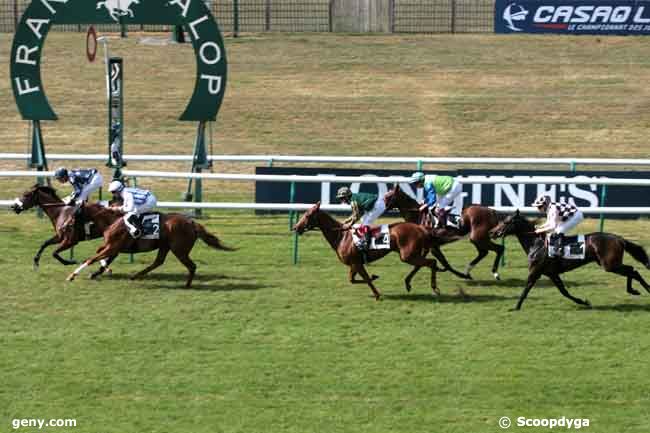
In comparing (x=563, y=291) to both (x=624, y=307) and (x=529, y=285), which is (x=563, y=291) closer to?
(x=529, y=285)

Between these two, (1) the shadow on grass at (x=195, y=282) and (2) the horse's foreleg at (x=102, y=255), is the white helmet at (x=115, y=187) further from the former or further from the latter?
(1) the shadow on grass at (x=195, y=282)

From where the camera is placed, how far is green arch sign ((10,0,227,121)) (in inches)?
769

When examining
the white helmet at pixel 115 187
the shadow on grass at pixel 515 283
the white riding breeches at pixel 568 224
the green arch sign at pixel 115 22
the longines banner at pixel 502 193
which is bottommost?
the shadow on grass at pixel 515 283

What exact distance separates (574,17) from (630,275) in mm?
18596

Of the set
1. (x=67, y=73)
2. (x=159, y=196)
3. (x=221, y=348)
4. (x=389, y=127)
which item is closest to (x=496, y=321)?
(x=221, y=348)

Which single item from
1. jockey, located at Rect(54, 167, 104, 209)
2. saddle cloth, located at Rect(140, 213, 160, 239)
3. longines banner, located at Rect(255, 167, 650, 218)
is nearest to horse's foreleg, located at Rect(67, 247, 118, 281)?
saddle cloth, located at Rect(140, 213, 160, 239)

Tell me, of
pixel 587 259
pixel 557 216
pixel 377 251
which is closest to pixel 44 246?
pixel 377 251

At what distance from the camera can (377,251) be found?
1489cm

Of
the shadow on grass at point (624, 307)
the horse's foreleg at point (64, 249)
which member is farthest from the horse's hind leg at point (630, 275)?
the horse's foreleg at point (64, 249)

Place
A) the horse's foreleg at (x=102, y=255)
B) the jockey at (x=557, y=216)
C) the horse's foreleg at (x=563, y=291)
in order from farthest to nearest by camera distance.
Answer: the horse's foreleg at (x=102, y=255) < the jockey at (x=557, y=216) < the horse's foreleg at (x=563, y=291)

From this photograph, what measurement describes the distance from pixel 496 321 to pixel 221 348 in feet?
10.0

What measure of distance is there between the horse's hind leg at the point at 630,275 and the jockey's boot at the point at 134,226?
557 cm

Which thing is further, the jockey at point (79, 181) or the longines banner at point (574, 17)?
the longines banner at point (574, 17)

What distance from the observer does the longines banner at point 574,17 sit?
1239 inches
